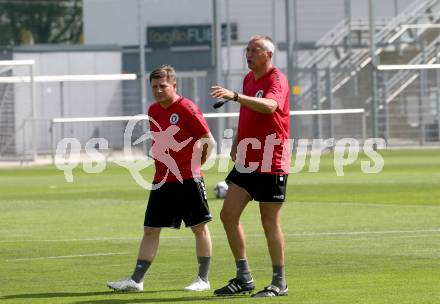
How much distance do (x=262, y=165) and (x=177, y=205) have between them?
118cm

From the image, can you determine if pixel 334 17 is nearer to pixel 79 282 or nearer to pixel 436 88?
pixel 436 88

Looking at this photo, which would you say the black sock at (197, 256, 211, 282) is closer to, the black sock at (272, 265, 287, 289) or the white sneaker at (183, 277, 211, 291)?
the white sneaker at (183, 277, 211, 291)

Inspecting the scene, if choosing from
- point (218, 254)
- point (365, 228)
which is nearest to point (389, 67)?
point (365, 228)

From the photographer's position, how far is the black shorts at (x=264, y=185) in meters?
13.0

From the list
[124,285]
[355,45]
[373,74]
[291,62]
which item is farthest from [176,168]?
[355,45]

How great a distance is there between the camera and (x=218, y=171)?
39.0 meters

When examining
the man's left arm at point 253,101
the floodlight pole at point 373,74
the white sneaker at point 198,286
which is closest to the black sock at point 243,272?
the white sneaker at point 198,286

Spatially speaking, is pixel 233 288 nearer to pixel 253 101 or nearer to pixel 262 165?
pixel 262 165

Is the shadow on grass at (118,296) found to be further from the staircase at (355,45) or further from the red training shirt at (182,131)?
the staircase at (355,45)

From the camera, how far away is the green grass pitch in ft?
43.0

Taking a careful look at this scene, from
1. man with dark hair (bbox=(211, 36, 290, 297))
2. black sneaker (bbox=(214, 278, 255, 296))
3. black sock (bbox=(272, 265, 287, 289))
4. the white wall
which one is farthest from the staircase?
black sock (bbox=(272, 265, 287, 289))

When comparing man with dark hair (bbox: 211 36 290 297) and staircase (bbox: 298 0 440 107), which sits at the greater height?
staircase (bbox: 298 0 440 107)

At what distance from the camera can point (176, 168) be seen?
13805 millimetres

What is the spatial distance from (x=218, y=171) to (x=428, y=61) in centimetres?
1628
